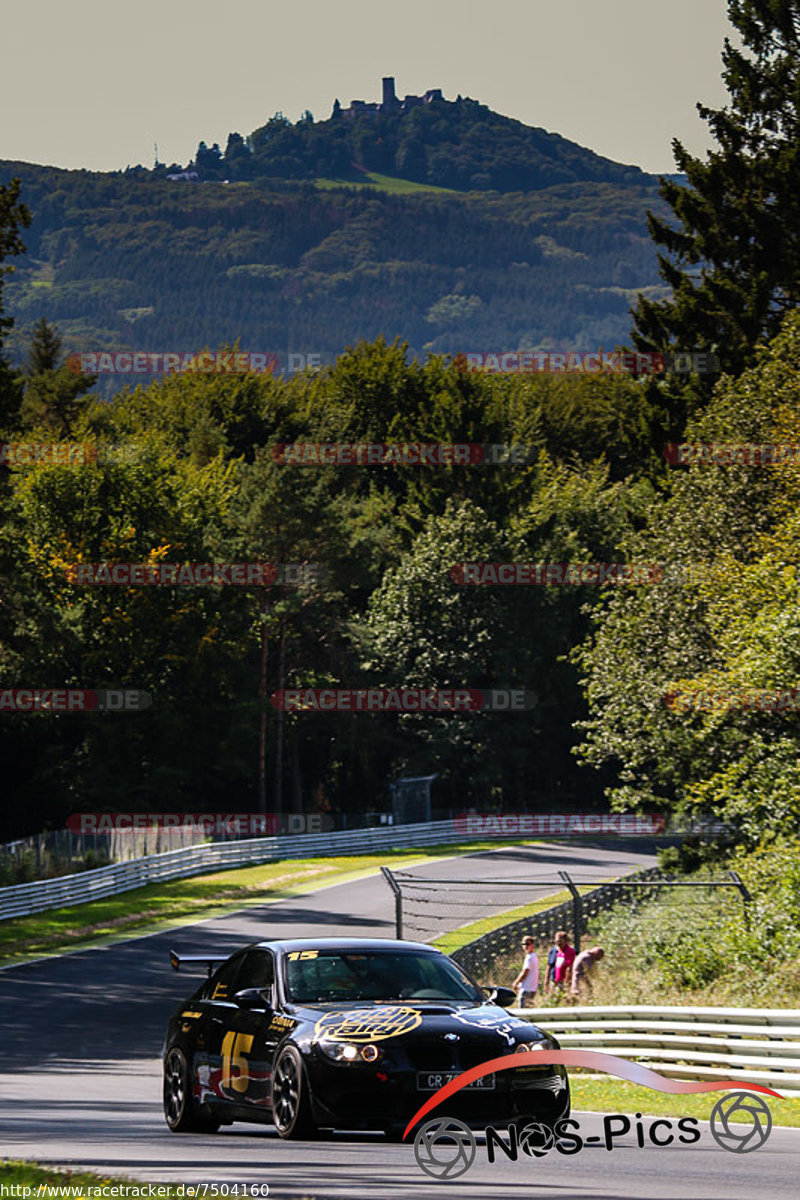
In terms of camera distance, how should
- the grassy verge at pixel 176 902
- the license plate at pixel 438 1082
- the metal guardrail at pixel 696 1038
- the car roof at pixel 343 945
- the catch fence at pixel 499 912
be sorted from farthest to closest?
the grassy verge at pixel 176 902 → the catch fence at pixel 499 912 → the metal guardrail at pixel 696 1038 → the car roof at pixel 343 945 → the license plate at pixel 438 1082

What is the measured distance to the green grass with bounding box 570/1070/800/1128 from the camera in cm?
1390

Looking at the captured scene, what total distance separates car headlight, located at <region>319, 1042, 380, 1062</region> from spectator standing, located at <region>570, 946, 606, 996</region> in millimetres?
12430

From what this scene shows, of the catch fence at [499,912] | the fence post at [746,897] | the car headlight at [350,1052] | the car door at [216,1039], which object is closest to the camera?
the car headlight at [350,1052]

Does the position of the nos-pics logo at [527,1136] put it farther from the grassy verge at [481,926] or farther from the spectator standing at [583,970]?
the grassy verge at [481,926]

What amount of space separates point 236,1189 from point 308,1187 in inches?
17.2

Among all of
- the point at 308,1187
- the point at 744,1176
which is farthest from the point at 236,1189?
the point at 744,1176

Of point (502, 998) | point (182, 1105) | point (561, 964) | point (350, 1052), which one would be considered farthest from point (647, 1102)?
point (561, 964)

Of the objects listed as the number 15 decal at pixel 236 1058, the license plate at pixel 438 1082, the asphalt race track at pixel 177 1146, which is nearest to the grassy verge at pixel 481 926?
the asphalt race track at pixel 177 1146

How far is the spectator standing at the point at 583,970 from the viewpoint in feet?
72.9

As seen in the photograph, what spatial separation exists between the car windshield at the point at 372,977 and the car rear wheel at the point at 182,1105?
53.5 inches

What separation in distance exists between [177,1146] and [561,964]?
13.0 meters

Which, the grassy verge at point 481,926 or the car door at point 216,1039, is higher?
the car door at point 216,1039

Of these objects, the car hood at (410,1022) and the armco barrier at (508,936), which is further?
the armco barrier at (508,936)

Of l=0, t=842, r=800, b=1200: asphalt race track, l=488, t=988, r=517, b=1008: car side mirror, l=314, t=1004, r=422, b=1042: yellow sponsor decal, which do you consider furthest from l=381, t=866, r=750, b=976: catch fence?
l=314, t=1004, r=422, b=1042: yellow sponsor decal
